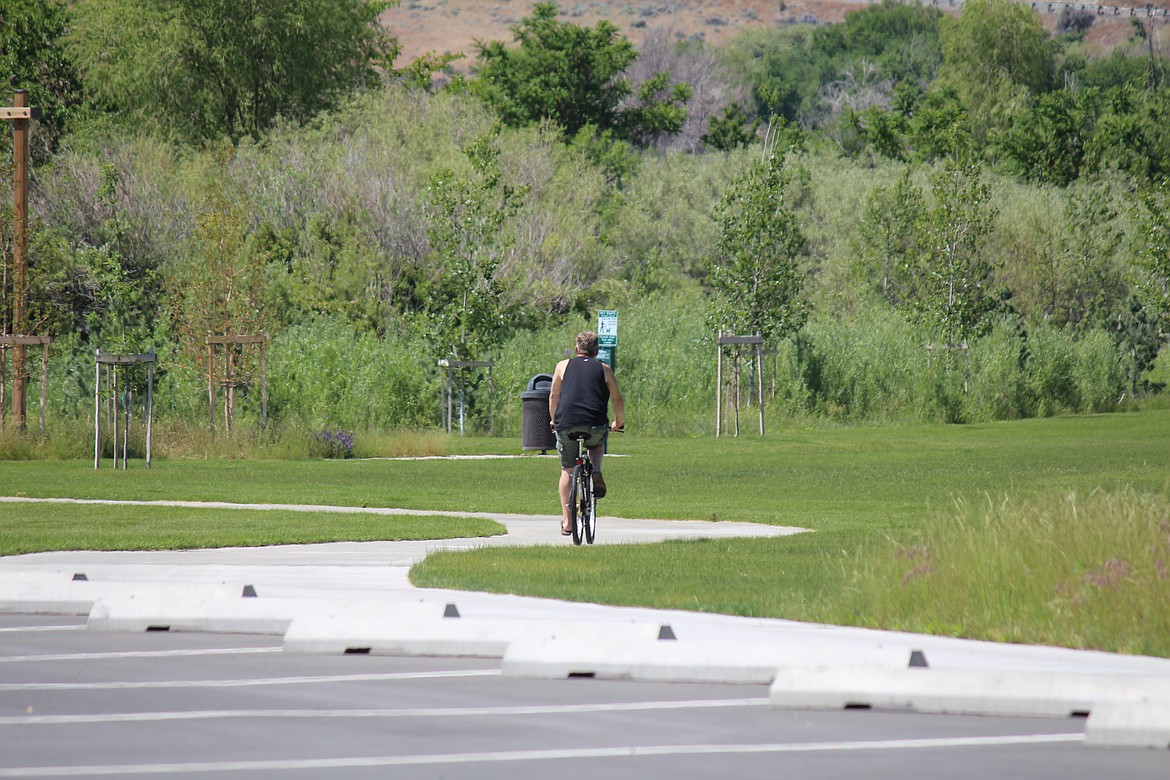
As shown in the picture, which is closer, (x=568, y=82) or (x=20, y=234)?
(x=20, y=234)

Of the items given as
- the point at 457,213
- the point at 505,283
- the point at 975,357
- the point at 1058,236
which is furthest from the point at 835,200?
the point at 505,283

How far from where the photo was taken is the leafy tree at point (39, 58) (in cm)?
6059

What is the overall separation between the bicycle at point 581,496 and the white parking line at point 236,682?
22.2 ft

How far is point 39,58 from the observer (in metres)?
62.3

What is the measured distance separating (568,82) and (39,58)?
21716 mm

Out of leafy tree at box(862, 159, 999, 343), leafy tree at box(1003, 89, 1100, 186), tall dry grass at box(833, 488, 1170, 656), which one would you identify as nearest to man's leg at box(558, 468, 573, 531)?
tall dry grass at box(833, 488, 1170, 656)

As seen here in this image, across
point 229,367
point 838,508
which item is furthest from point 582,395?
point 229,367

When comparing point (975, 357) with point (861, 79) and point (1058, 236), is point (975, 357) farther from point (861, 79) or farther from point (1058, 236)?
point (861, 79)

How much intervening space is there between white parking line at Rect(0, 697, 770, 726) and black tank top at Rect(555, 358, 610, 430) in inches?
309

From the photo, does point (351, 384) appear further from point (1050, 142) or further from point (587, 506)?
point (1050, 142)

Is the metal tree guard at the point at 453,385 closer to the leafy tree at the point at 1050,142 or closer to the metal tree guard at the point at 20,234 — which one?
the metal tree guard at the point at 20,234

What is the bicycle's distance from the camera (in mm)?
15344

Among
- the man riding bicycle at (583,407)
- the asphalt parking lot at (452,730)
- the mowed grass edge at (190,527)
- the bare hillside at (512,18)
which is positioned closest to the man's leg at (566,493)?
the man riding bicycle at (583,407)

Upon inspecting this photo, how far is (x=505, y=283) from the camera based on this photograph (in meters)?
39.8
